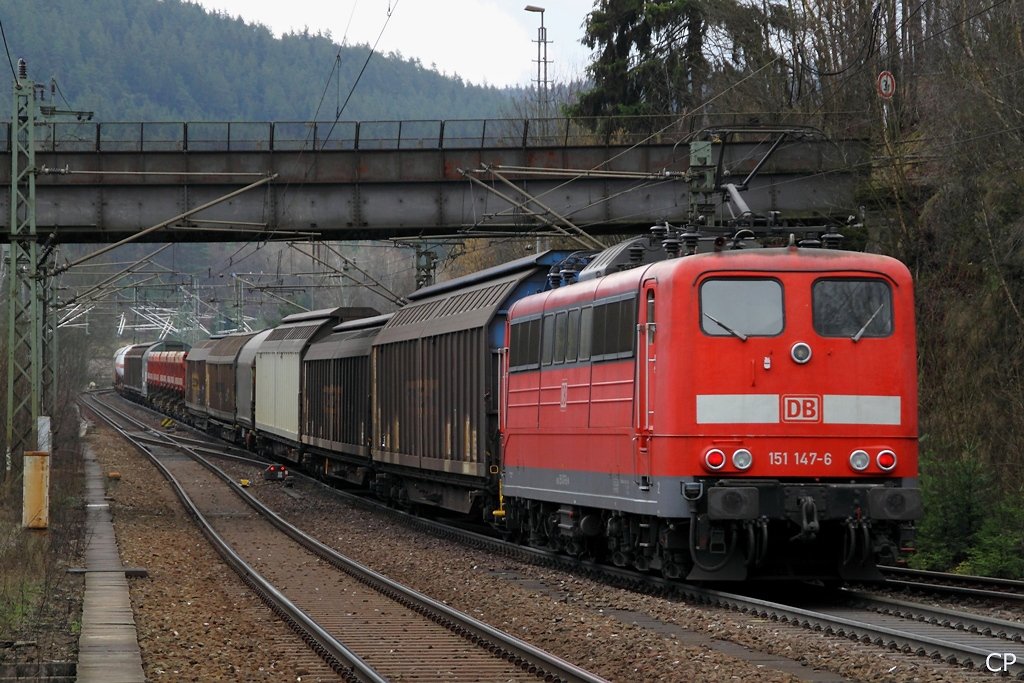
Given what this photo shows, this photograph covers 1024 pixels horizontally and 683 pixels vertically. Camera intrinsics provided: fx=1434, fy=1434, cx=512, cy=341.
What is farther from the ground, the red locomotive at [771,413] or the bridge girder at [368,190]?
the bridge girder at [368,190]

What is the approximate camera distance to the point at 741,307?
46.0 ft

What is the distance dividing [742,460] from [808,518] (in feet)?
2.70

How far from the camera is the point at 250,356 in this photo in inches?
1864

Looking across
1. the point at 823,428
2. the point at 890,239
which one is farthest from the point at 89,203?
the point at 823,428

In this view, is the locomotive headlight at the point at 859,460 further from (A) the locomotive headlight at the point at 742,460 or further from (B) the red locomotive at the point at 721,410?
(A) the locomotive headlight at the point at 742,460

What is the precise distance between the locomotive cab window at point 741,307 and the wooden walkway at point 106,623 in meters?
6.11

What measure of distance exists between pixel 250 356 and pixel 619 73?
15914 mm

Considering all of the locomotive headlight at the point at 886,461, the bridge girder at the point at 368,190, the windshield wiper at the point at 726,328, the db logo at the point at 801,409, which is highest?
the bridge girder at the point at 368,190

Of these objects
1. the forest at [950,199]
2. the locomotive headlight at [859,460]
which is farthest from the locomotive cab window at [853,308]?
the forest at [950,199]

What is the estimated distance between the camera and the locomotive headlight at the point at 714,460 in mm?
13602

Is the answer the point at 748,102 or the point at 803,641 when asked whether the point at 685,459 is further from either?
the point at 748,102

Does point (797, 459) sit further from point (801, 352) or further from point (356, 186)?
point (356, 186)

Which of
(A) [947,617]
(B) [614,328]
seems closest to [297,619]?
(B) [614,328]

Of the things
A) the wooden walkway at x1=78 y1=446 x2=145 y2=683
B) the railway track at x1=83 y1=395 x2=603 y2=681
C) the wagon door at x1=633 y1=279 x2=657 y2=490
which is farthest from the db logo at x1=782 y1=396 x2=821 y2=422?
the wooden walkway at x1=78 y1=446 x2=145 y2=683
